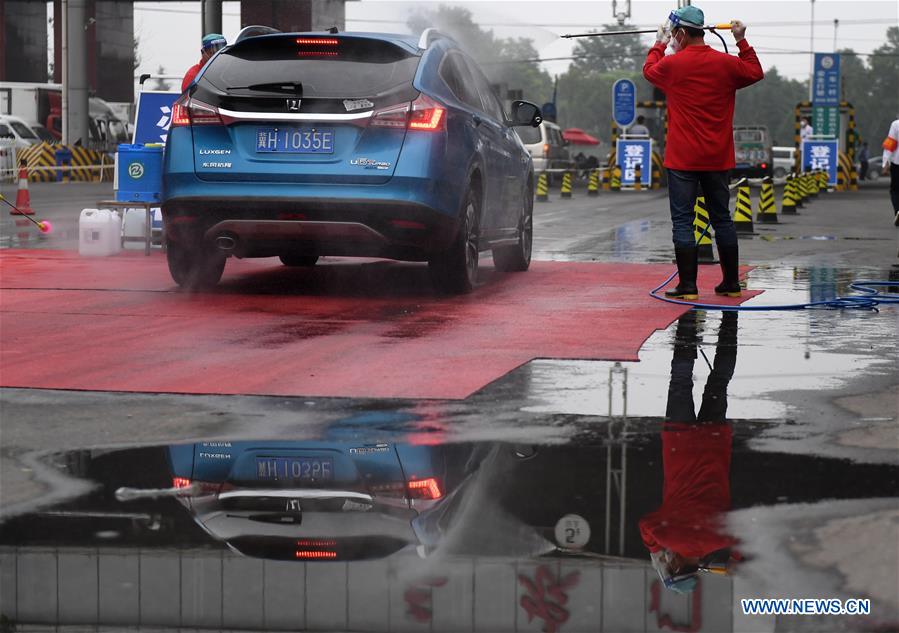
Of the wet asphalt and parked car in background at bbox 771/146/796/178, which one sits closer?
the wet asphalt

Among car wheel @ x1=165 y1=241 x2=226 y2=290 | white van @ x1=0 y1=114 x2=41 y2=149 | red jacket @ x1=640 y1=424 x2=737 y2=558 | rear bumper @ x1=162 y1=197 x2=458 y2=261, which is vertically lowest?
red jacket @ x1=640 y1=424 x2=737 y2=558

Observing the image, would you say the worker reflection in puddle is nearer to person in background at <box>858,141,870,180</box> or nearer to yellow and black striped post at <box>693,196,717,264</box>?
yellow and black striped post at <box>693,196,717,264</box>

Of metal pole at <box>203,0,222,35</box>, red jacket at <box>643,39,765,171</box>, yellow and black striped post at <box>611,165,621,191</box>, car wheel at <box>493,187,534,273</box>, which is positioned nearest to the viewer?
red jacket at <box>643,39,765,171</box>

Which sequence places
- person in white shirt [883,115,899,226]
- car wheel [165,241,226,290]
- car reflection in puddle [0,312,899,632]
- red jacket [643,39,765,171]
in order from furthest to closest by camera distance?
person in white shirt [883,115,899,226] < car wheel [165,241,226,290] < red jacket [643,39,765,171] < car reflection in puddle [0,312,899,632]

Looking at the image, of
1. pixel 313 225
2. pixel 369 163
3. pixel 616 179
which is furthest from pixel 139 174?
pixel 616 179

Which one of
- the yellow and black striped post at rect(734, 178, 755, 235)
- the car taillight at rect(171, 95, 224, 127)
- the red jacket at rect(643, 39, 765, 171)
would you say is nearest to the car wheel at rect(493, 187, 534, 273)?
the red jacket at rect(643, 39, 765, 171)

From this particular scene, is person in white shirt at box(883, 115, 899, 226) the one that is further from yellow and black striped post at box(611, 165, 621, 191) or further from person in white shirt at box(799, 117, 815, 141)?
person in white shirt at box(799, 117, 815, 141)

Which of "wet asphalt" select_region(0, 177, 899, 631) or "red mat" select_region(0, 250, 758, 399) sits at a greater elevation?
"wet asphalt" select_region(0, 177, 899, 631)

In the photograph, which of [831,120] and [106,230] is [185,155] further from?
[831,120]

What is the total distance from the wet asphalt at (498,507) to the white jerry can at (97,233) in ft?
25.8

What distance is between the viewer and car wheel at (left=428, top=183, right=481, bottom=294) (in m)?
10.5

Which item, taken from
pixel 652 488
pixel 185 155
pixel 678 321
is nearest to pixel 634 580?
pixel 652 488

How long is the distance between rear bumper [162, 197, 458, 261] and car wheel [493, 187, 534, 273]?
9.02 ft

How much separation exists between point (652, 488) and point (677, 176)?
6.02 m
